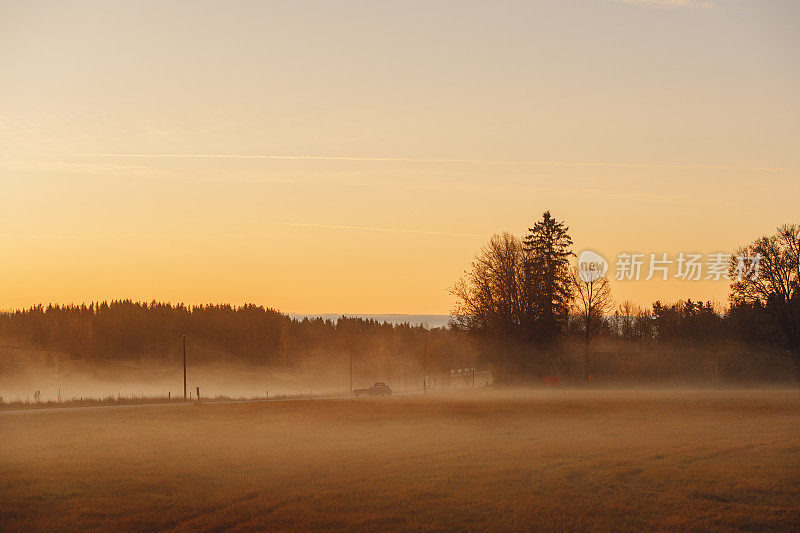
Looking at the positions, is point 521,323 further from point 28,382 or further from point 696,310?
point 28,382

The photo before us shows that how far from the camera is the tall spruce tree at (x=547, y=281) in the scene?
237 ft

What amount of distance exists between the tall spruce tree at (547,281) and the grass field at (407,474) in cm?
3398

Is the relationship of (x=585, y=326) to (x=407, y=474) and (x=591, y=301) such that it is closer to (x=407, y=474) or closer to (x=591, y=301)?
(x=591, y=301)

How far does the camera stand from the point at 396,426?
3572 cm

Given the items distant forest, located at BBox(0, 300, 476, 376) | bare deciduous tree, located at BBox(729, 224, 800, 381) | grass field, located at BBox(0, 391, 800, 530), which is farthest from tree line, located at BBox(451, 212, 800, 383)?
distant forest, located at BBox(0, 300, 476, 376)

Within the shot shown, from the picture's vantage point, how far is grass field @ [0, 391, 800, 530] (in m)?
14.6

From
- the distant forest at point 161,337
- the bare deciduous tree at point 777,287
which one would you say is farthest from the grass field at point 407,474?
the distant forest at point 161,337

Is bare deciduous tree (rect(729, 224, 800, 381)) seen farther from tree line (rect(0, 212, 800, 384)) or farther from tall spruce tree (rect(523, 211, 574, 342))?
tall spruce tree (rect(523, 211, 574, 342))

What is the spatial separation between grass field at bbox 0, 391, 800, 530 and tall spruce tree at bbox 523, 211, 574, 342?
33976 mm

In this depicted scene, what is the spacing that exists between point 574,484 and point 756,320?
2305 inches

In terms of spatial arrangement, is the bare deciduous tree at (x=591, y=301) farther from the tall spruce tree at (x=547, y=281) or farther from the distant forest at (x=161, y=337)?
the distant forest at (x=161, y=337)

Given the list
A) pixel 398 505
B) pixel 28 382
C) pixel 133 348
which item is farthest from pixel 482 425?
pixel 133 348

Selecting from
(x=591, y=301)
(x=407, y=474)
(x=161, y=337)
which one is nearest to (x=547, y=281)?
(x=591, y=301)

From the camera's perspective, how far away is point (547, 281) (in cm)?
7356
